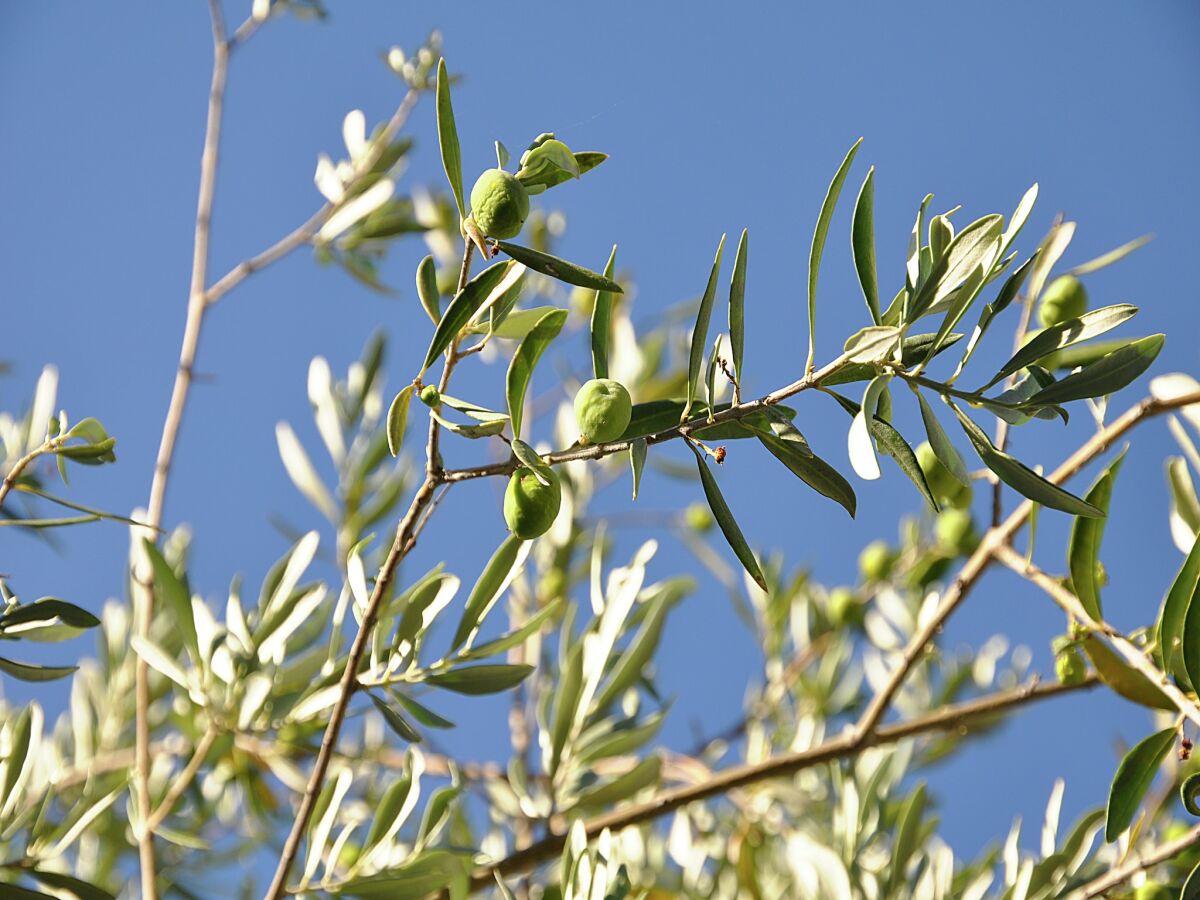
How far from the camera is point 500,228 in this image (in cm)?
92

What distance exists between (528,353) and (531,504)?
0.14 m

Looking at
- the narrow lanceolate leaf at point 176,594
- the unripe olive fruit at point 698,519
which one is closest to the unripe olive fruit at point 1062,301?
the narrow lanceolate leaf at point 176,594

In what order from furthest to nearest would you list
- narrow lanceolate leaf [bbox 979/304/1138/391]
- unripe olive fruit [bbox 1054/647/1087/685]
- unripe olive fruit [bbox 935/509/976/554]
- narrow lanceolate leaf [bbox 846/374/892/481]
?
unripe olive fruit [bbox 935/509/976/554], unripe olive fruit [bbox 1054/647/1087/685], narrow lanceolate leaf [bbox 979/304/1138/391], narrow lanceolate leaf [bbox 846/374/892/481]

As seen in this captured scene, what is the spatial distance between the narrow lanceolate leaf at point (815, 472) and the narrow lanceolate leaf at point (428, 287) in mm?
321

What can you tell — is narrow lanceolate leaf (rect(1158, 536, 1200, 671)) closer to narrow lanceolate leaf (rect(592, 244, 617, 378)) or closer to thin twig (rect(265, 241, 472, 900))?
narrow lanceolate leaf (rect(592, 244, 617, 378))

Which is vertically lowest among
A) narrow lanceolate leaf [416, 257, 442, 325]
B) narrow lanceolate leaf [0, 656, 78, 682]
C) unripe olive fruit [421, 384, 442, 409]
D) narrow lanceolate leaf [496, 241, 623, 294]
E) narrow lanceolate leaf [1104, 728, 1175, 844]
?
narrow lanceolate leaf [1104, 728, 1175, 844]

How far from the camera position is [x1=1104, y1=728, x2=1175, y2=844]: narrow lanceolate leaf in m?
1.12

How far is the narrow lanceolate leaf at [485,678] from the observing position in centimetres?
132

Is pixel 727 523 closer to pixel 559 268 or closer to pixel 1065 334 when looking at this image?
pixel 559 268

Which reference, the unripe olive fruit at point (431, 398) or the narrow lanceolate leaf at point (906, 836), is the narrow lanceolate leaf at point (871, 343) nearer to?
the unripe olive fruit at point (431, 398)

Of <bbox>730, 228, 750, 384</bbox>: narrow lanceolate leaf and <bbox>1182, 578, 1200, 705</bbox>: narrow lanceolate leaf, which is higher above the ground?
<bbox>730, 228, 750, 384</bbox>: narrow lanceolate leaf

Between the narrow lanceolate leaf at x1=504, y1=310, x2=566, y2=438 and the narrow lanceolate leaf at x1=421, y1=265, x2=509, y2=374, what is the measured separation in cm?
6

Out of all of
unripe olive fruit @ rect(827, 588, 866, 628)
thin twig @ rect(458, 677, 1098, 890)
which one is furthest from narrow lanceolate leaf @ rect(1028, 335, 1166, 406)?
unripe olive fruit @ rect(827, 588, 866, 628)

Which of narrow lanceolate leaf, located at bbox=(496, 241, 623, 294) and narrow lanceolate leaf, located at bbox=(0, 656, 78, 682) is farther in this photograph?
narrow lanceolate leaf, located at bbox=(0, 656, 78, 682)
